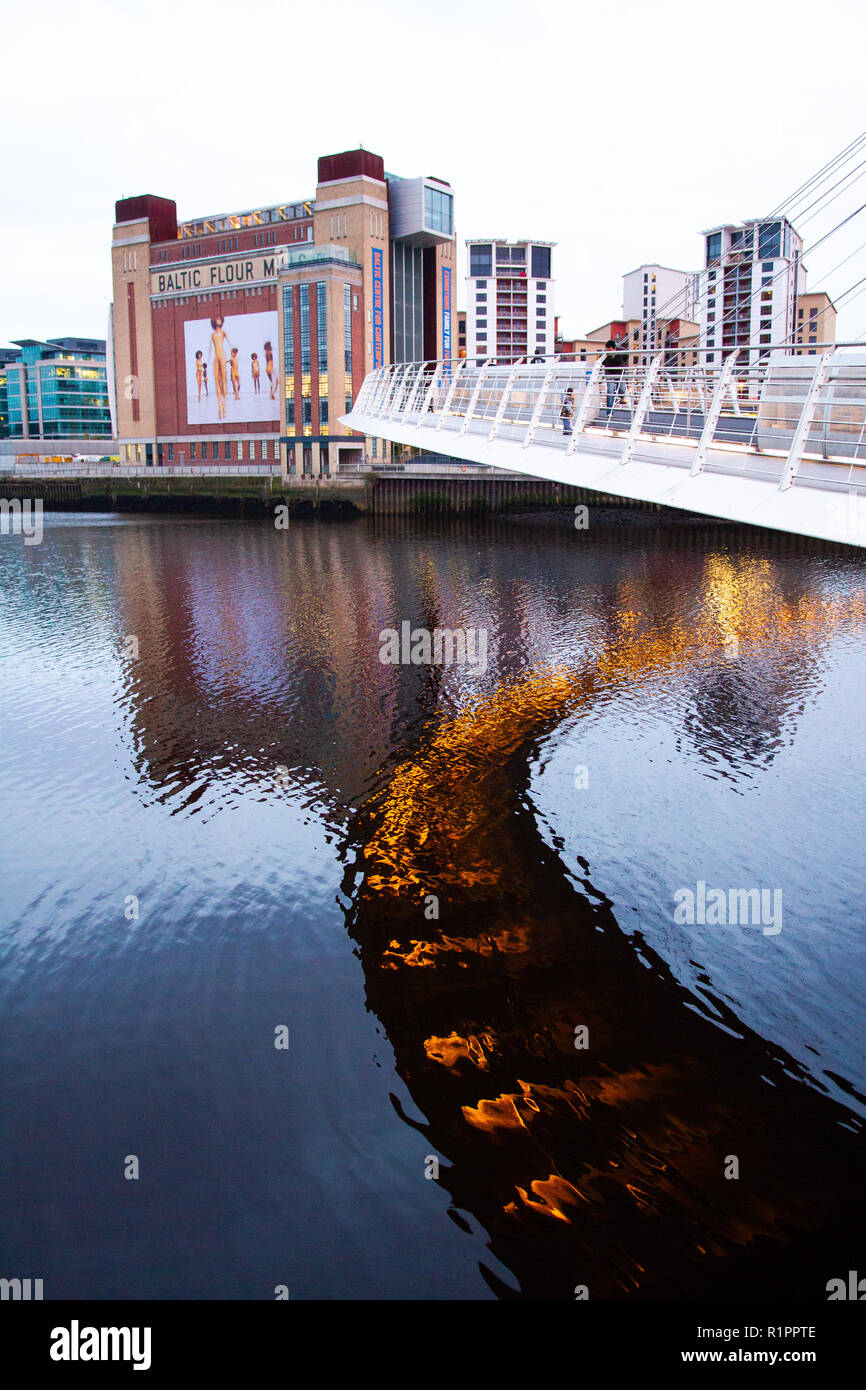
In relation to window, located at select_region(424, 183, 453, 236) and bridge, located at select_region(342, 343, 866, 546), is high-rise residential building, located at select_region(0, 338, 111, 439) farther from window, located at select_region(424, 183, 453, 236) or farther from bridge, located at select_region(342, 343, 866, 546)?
bridge, located at select_region(342, 343, 866, 546)

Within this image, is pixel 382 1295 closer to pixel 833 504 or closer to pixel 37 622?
pixel 833 504

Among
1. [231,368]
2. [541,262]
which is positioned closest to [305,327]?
[231,368]

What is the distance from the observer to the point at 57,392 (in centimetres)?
12362

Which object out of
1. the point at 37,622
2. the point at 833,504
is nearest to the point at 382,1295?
the point at 833,504

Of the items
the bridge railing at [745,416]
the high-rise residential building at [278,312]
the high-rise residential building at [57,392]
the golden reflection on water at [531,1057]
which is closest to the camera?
the golden reflection on water at [531,1057]

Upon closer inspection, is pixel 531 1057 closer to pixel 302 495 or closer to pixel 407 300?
pixel 302 495

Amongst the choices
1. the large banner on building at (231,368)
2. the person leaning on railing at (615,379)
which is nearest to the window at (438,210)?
the large banner on building at (231,368)

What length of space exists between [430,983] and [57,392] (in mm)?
130400

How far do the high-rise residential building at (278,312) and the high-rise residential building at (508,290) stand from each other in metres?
36.9

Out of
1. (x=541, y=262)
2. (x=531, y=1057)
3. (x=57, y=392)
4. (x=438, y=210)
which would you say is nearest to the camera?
(x=531, y=1057)

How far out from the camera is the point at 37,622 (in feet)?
70.9

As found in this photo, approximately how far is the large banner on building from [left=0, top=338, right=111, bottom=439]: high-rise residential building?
166 feet

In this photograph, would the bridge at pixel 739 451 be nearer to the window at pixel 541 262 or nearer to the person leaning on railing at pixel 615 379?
the person leaning on railing at pixel 615 379

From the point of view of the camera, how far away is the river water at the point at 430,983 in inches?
198
